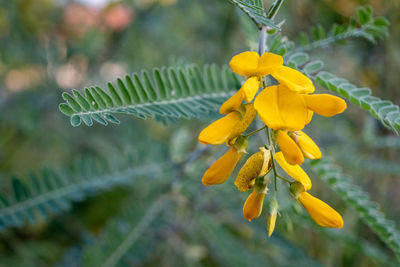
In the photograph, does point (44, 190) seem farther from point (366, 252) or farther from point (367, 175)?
point (367, 175)

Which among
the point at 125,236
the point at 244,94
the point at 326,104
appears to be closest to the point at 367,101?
the point at 326,104

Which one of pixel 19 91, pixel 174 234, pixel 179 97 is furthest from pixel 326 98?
pixel 19 91

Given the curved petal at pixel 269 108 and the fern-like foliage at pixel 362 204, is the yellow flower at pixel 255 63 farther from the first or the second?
the fern-like foliage at pixel 362 204

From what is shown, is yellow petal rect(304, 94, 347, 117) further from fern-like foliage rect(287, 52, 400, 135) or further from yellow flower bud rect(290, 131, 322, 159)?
fern-like foliage rect(287, 52, 400, 135)

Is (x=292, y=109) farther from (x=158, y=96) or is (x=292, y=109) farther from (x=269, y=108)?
(x=158, y=96)

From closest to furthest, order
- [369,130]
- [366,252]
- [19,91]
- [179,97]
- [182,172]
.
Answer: [179,97] < [366,252] < [182,172] < [369,130] < [19,91]

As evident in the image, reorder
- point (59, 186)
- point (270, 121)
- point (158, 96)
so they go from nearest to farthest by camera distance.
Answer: point (270, 121), point (158, 96), point (59, 186)
